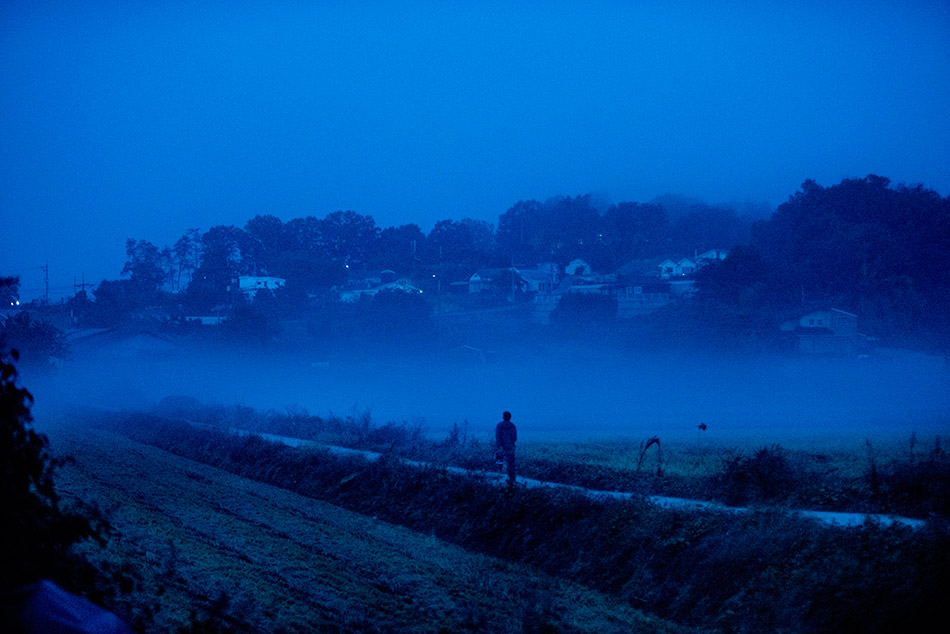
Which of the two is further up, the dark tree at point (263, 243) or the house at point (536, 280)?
the dark tree at point (263, 243)

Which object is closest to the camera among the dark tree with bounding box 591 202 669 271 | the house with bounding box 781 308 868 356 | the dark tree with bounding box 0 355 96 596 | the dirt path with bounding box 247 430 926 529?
the dark tree with bounding box 0 355 96 596

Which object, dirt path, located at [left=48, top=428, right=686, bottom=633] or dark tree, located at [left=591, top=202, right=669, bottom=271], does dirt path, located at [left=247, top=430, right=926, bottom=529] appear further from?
dark tree, located at [left=591, top=202, right=669, bottom=271]

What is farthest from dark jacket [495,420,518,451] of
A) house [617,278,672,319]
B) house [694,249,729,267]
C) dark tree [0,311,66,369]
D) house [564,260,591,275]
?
house [564,260,591,275]

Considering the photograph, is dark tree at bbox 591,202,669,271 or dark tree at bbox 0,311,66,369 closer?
dark tree at bbox 0,311,66,369

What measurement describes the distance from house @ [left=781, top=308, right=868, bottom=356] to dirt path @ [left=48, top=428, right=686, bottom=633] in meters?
51.0

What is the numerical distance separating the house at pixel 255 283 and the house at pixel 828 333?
182 feet

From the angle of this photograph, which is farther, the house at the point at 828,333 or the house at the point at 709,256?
the house at the point at 709,256

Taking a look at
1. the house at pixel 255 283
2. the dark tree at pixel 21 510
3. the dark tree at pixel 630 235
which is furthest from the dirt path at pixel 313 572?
the dark tree at pixel 630 235

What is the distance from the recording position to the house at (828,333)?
62656 millimetres

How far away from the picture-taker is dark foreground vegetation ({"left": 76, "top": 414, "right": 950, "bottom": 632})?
1048 cm

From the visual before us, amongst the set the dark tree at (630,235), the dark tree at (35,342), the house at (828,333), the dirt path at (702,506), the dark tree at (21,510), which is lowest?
the dirt path at (702,506)

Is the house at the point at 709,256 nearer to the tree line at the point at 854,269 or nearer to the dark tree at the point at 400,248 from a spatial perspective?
the tree line at the point at 854,269

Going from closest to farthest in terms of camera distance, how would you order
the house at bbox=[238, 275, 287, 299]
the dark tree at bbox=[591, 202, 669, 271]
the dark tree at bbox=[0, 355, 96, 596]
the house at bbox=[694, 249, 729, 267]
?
the dark tree at bbox=[0, 355, 96, 596], the house at bbox=[694, 249, 729, 267], the house at bbox=[238, 275, 287, 299], the dark tree at bbox=[591, 202, 669, 271]

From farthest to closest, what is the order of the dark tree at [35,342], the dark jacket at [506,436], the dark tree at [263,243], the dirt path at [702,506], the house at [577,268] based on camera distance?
the dark tree at [263,243]
the house at [577,268]
the dark tree at [35,342]
the dark jacket at [506,436]
the dirt path at [702,506]
